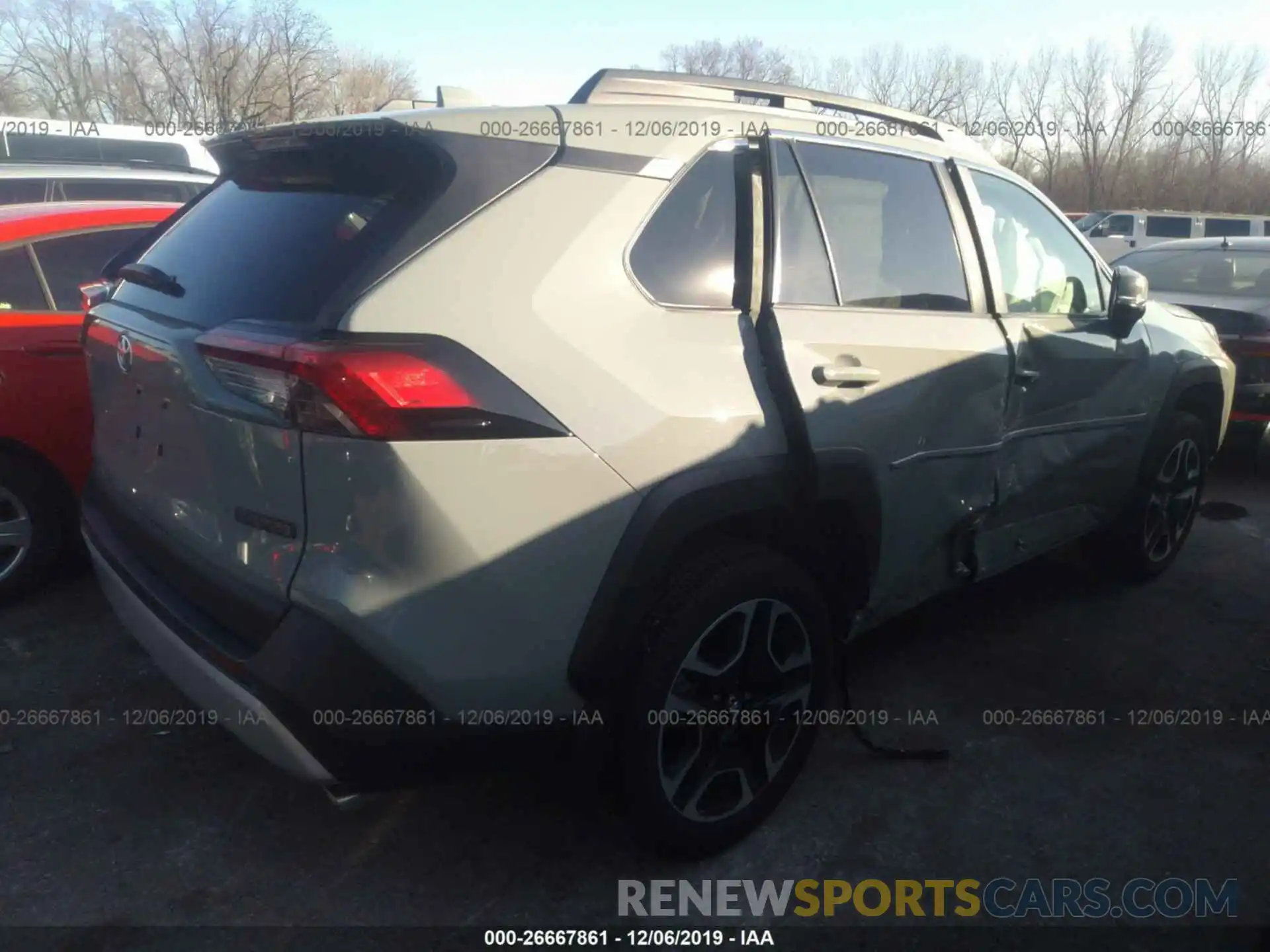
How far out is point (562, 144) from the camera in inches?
85.7

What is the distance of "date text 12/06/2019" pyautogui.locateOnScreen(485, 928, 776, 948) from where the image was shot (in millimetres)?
2336

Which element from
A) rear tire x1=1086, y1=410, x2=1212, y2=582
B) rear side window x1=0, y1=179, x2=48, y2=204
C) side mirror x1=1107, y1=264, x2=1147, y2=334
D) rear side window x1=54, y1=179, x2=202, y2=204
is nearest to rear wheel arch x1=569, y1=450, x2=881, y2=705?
side mirror x1=1107, y1=264, x2=1147, y2=334

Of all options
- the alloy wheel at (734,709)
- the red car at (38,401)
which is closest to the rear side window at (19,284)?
the red car at (38,401)

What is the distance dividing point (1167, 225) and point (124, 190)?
24986 millimetres

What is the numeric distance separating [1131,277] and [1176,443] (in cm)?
104

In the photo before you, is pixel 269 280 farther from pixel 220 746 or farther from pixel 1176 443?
pixel 1176 443

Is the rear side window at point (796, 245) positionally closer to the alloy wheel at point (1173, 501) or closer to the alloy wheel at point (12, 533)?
the alloy wheel at point (1173, 501)

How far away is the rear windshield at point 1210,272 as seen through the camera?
6648mm

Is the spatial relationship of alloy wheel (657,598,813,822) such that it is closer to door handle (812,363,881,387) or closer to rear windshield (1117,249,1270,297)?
door handle (812,363,881,387)

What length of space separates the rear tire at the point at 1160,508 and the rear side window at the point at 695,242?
2673 millimetres

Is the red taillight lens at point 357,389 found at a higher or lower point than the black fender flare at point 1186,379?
higher

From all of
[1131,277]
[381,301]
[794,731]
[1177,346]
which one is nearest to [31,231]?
[381,301]

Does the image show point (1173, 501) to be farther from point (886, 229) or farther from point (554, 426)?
point (554, 426)

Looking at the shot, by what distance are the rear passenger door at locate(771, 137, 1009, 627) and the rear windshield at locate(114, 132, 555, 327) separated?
2.74ft
